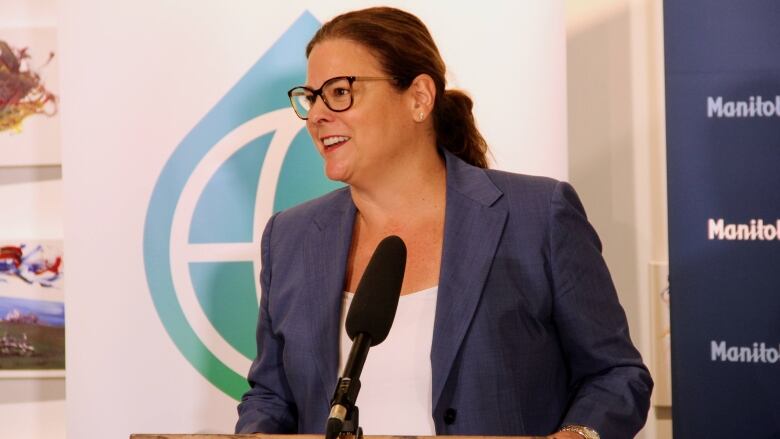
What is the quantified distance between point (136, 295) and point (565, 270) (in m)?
1.48

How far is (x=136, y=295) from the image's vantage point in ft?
9.88

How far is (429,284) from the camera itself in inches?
88.9

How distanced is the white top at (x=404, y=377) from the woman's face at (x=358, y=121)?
0.34m

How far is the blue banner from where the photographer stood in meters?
2.82

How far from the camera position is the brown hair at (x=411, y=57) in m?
2.34

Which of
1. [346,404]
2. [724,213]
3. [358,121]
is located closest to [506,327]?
[358,121]

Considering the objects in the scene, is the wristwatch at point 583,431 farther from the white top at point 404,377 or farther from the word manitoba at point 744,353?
the word manitoba at point 744,353

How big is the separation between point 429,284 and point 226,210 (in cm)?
100

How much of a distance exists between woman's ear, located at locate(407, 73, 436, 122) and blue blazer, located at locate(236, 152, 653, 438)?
15cm

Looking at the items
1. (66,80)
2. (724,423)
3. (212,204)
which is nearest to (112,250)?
(212,204)

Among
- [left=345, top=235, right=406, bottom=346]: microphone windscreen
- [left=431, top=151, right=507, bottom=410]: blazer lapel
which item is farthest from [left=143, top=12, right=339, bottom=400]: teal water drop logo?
[left=345, top=235, right=406, bottom=346]: microphone windscreen

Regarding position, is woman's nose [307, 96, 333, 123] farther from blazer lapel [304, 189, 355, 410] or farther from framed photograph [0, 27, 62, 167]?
framed photograph [0, 27, 62, 167]

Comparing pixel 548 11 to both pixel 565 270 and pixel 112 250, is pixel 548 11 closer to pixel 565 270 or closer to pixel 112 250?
pixel 565 270


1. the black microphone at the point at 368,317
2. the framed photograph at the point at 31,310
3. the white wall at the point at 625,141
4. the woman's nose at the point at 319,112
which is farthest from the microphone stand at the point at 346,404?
the framed photograph at the point at 31,310
